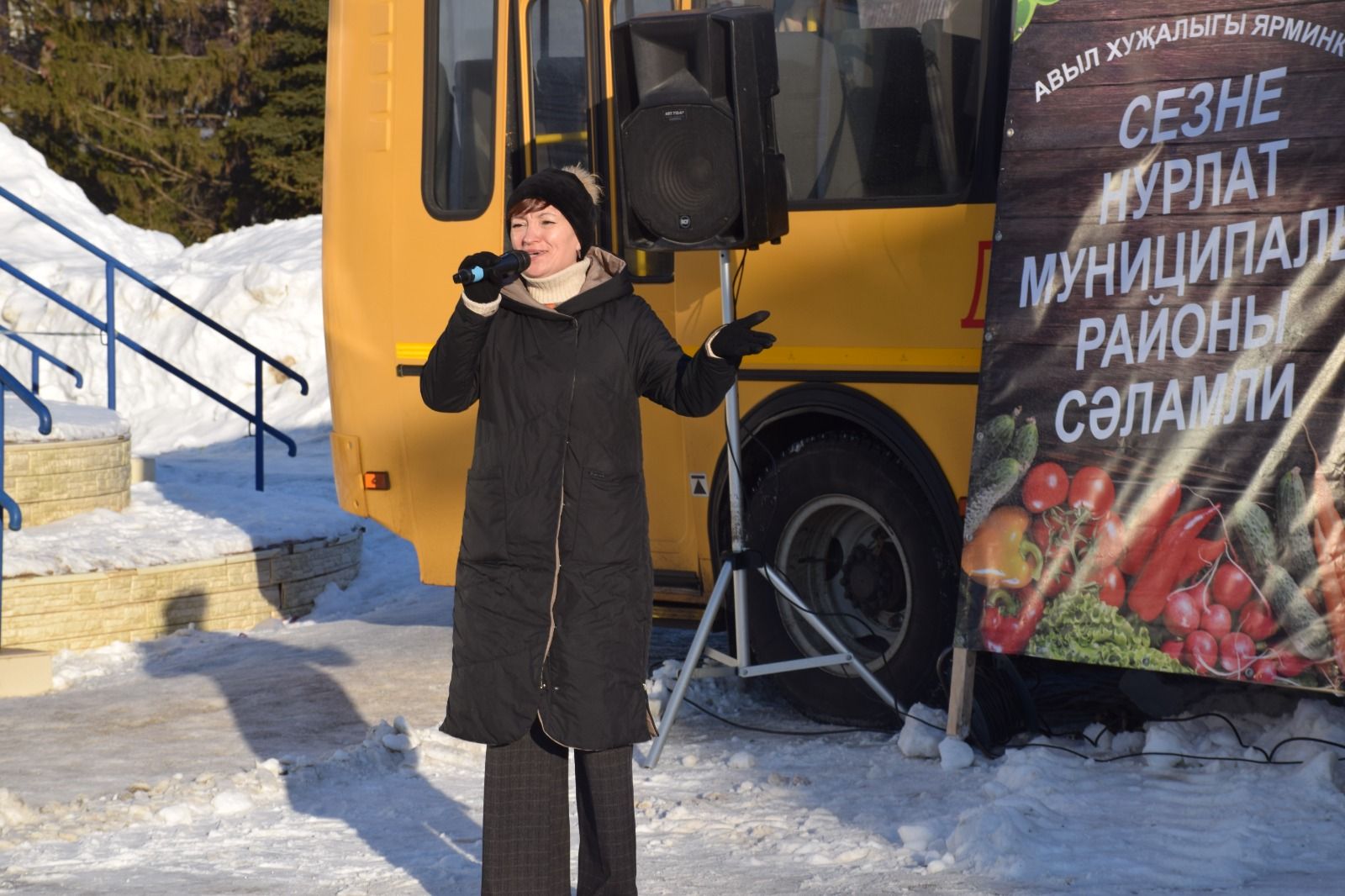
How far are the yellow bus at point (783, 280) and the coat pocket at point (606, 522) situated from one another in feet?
6.94

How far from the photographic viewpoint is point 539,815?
13.9 ft

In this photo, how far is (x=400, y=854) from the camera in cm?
520

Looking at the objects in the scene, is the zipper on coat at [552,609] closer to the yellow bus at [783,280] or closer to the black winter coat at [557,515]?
the black winter coat at [557,515]

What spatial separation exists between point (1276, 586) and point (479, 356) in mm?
2409

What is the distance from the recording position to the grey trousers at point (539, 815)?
4.20 metres

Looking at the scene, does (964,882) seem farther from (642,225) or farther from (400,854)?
(642,225)

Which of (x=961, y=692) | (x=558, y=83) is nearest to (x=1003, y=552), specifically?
(x=961, y=692)

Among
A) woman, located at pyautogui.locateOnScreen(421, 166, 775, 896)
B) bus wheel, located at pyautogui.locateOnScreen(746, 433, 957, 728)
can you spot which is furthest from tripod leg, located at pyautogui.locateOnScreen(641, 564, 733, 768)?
woman, located at pyautogui.locateOnScreen(421, 166, 775, 896)

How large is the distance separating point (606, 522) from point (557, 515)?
111 mm

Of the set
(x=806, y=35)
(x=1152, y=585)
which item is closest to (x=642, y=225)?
(x=806, y=35)

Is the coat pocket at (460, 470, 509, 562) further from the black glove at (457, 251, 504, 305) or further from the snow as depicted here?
the snow

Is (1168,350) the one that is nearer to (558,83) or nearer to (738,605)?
(738,605)

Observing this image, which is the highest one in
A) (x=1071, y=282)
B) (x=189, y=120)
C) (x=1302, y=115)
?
(x=189, y=120)

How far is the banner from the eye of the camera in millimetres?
5156
